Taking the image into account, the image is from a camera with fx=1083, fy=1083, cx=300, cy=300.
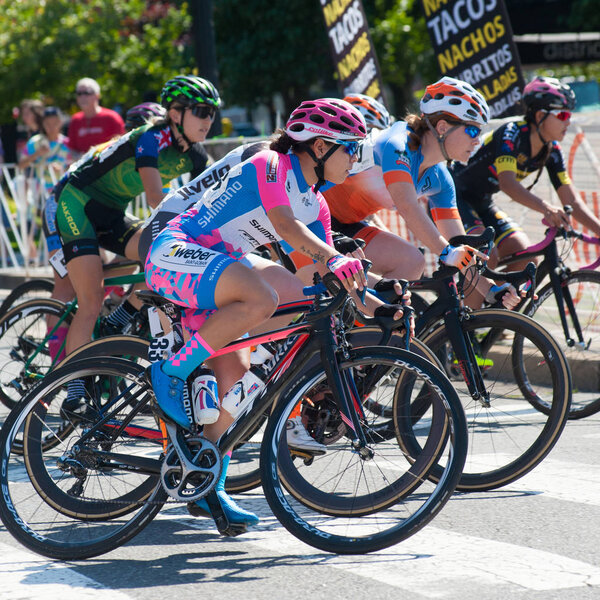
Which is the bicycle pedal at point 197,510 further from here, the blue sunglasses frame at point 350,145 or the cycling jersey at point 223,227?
the blue sunglasses frame at point 350,145

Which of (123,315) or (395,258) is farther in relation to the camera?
(123,315)

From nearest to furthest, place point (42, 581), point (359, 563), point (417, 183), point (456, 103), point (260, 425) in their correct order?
point (42, 581), point (359, 563), point (260, 425), point (456, 103), point (417, 183)

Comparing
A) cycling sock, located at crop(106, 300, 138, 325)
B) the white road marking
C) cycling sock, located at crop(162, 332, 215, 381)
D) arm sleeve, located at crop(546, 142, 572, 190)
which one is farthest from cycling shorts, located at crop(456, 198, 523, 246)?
the white road marking

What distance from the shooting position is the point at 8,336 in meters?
7.21

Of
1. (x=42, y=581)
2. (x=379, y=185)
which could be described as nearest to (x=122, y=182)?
(x=379, y=185)

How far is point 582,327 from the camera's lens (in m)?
7.37

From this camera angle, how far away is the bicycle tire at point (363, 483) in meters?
4.21

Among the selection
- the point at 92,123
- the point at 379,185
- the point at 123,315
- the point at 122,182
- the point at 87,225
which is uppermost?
the point at 92,123

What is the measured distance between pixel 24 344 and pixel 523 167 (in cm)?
365

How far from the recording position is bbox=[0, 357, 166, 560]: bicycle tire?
4.41 m

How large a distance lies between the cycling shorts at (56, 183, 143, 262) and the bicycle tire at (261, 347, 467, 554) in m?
2.83

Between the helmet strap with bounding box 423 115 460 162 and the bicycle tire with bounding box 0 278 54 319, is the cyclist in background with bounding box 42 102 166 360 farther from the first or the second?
the helmet strap with bounding box 423 115 460 162

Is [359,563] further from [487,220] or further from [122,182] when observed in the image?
[487,220]

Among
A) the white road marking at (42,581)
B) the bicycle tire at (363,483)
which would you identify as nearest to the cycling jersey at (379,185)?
the bicycle tire at (363,483)
